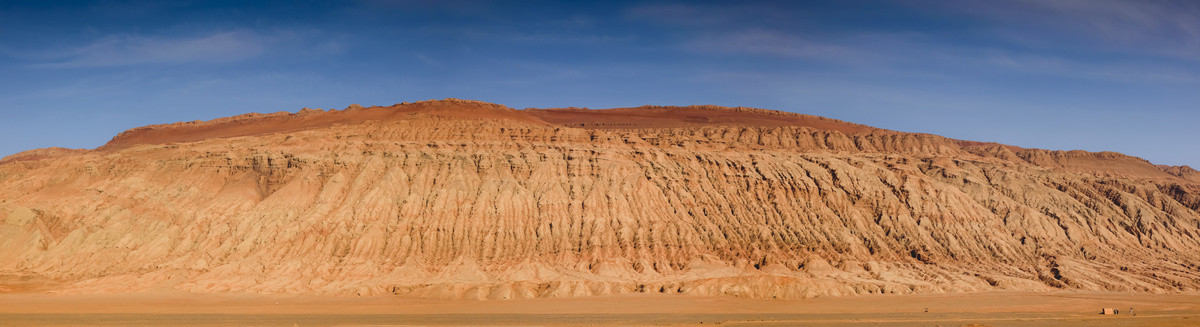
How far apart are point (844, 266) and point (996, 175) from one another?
3214 centimetres

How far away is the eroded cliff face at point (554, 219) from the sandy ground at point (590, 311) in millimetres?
3088

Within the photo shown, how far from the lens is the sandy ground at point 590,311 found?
55.6m

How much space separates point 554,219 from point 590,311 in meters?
20.4

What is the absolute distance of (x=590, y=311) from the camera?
5988 cm

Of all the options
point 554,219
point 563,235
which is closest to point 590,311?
point 563,235

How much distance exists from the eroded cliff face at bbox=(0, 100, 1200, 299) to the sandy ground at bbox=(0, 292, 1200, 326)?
3.09 m

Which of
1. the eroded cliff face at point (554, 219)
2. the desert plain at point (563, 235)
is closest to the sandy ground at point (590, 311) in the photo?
the desert plain at point (563, 235)

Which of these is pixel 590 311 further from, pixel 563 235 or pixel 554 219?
pixel 554 219

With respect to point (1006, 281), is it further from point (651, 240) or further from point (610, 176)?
point (610, 176)

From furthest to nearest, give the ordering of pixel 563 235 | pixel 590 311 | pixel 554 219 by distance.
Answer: pixel 554 219 → pixel 563 235 → pixel 590 311

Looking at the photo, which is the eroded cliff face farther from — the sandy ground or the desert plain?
the sandy ground

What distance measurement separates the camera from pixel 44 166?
90688 mm

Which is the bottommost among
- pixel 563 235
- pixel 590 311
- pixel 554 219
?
pixel 590 311

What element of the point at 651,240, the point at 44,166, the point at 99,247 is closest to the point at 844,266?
the point at 651,240
